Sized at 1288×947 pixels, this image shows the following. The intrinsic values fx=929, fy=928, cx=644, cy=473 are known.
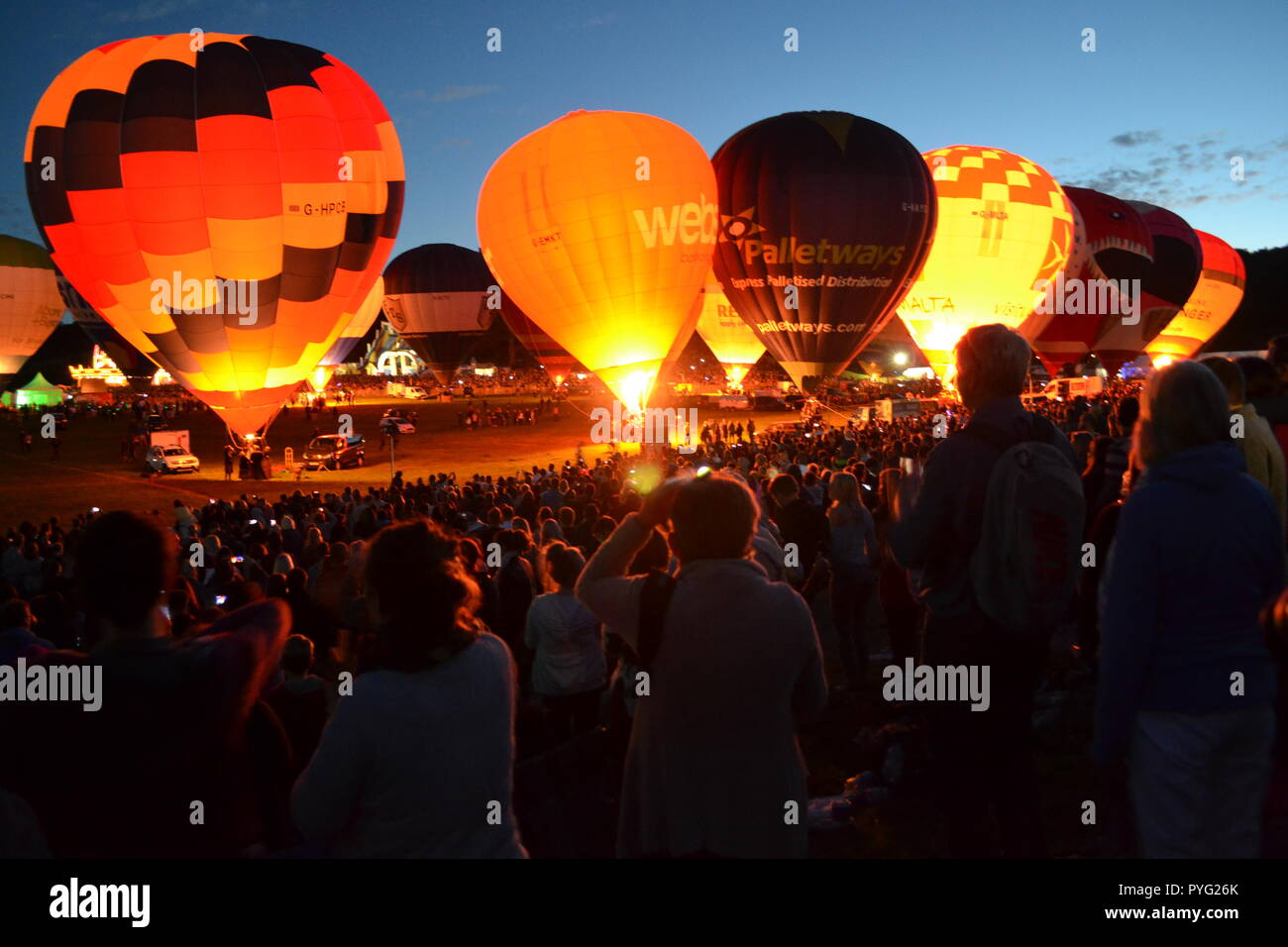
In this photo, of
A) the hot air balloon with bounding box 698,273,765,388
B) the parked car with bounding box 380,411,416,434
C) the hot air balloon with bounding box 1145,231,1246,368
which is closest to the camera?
→ the hot air balloon with bounding box 698,273,765,388

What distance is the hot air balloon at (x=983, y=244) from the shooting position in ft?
70.5

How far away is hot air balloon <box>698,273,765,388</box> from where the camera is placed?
27812 millimetres

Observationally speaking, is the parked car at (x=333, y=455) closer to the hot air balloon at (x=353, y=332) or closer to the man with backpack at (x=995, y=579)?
the hot air balloon at (x=353, y=332)

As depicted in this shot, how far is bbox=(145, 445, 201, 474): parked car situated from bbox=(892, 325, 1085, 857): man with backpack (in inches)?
1034

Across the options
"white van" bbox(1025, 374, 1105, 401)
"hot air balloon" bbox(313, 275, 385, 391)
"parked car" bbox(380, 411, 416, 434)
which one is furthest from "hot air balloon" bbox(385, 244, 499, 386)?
"white van" bbox(1025, 374, 1105, 401)

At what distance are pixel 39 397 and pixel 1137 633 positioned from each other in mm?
82250

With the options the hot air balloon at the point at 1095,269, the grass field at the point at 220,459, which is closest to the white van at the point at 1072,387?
the hot air balloon at the point at 1095,269

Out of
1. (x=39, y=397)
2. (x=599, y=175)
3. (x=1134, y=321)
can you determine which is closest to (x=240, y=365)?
(x=599, y=175)

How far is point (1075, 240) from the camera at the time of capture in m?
24.7

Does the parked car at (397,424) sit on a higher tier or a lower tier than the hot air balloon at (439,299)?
lower

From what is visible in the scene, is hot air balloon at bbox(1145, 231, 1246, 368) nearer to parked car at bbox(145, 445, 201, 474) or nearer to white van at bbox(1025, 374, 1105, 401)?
white van at bbox(1025, 374, 1105, 401)

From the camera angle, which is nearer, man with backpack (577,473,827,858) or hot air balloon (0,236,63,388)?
man with backpack (577,473,827,858)

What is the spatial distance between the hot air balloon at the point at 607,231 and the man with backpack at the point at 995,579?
1507cm
